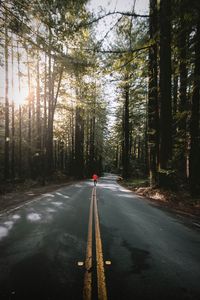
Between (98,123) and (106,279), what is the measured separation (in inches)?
2094

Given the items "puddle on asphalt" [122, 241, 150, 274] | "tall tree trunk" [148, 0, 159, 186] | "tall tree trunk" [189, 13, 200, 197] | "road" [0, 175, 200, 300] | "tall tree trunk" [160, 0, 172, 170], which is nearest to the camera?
"road" [0, 175, 200, 300]

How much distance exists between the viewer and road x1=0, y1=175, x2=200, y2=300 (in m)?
3.85

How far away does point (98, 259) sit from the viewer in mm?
5059

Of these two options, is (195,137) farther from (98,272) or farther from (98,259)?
(98,272)

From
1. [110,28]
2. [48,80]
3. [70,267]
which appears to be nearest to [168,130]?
[110,28]

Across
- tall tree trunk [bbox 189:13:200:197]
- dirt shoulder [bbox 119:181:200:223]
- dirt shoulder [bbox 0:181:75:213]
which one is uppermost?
tall tree trunk [bbox 189:13:200:197]

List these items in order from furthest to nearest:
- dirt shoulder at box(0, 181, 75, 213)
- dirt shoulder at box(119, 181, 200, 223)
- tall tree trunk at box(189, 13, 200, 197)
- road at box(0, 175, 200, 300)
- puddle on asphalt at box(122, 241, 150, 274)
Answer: tall tree trunk at box(189, 13, 200, 197) < dirt shoulder at box(0, 181, 75, 213) < dirt shoulder at box(119, 181, 200, 223) < puddle on asphalt at box(122, 241, 150, 274) < road at box(0, 175, 200, 300)

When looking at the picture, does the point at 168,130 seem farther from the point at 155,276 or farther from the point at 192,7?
the point at 155,276

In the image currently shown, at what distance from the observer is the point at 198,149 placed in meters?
14.0

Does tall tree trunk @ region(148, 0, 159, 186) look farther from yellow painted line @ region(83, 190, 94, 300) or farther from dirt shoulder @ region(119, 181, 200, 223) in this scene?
yellow painted line @ region(83, 190, 94, 300)

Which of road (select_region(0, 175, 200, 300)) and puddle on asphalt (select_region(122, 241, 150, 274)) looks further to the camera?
puddle on asphalt (select_region(122, 241, 150, 274))

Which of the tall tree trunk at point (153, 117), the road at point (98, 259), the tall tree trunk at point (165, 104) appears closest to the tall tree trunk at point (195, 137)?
the tall tree trunk at point (165, 104)

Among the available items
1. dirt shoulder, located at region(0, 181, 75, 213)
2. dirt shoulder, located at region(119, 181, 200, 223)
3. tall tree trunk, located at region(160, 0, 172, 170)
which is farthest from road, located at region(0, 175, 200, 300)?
tall tree trunk, located at region(160, 0, 172, 170)

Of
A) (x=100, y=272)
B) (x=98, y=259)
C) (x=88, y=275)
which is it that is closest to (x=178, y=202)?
(x=98, y=259)
